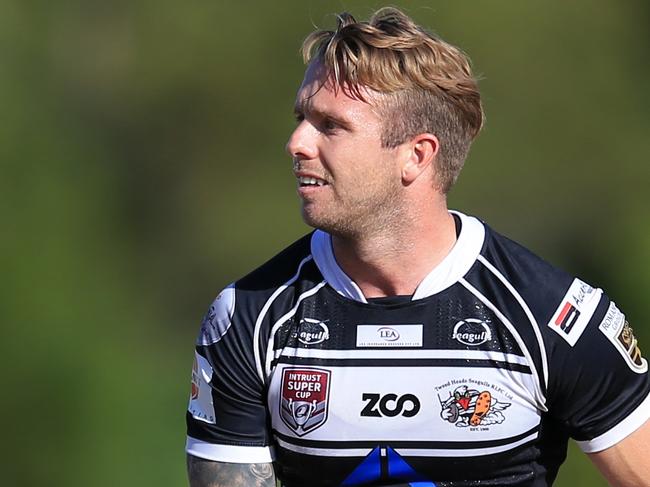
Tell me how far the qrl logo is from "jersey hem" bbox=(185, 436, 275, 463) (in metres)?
0.37

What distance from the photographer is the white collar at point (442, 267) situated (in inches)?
129

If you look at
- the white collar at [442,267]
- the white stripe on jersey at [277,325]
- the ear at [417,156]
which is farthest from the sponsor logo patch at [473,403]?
the ear at [417,156]

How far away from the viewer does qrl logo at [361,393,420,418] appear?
3191 mm

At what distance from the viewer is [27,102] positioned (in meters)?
10.4

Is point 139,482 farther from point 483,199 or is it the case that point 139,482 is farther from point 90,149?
point 483,199

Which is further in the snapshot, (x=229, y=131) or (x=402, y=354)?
(x=229, y=131)

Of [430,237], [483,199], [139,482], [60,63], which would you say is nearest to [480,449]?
[430,237]

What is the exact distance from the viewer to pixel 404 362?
3.22 metres

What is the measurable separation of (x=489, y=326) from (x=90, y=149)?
26.6 ft

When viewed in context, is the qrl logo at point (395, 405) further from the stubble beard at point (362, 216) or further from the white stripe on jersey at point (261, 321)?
the stubble beard at point (362, 216)

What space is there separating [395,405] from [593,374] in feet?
1.64

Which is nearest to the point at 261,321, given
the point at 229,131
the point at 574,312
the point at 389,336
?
the point at 389,336

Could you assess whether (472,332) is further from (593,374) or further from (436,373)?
(593,374)

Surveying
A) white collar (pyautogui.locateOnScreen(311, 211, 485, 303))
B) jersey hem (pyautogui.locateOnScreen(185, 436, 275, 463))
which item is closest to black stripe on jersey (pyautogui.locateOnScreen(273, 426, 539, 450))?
jersey hem (pyautogui.locateOnScreen(185, 436, 275, 463))
